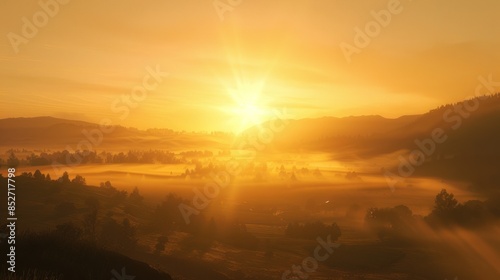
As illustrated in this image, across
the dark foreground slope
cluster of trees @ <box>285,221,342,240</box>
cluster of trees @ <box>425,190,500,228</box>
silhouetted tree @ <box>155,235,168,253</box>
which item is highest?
cluster of trees @ <box>425,190,500,228</box>

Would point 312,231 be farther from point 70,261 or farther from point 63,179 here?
point 70,261

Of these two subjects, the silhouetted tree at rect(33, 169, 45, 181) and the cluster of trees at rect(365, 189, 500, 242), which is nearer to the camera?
the silhouetted tree at rect(33, 169, 45, 181)

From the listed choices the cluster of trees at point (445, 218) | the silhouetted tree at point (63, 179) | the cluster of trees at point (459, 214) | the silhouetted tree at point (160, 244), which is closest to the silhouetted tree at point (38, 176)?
the silhouetted tree at point (63, 179)

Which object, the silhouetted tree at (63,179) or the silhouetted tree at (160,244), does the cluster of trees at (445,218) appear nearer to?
the silhouetted tree at (160,244)

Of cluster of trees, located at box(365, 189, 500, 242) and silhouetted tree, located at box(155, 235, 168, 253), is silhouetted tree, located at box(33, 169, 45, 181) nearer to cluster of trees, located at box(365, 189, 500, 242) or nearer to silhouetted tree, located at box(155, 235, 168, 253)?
silhouetted tree, located at box(155, 235, 168, 253)

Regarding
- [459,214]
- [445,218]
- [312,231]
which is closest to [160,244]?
[312,231]

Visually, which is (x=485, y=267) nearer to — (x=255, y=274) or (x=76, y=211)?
(x=255, y=274)

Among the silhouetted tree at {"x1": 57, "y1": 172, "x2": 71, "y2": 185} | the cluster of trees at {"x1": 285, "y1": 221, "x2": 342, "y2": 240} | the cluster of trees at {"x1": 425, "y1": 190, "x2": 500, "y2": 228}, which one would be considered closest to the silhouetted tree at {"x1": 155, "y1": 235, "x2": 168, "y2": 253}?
the silhouetted tree at {"x1": 57, "y1": 172, "x2": 71, "y2": 185}

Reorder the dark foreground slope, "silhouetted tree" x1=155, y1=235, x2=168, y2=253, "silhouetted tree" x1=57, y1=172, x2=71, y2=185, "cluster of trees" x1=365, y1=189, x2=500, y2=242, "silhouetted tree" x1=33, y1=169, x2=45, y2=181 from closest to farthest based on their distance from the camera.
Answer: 1. the dark foreground slope
2. "silhouetted tree" x1=155, y1=235, x2=168, y2=253
3. "silhouetted tree" x1=33, y1=169, x2=45, y2=181
4. "silhouetted tree" x1=57, y1=172, x2=71, y2=185
5. "cluster of trees" x1=365, y1=189, x2=500, y2=242

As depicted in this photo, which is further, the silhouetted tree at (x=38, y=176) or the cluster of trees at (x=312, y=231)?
the cluster of trees at (x=312, y=231)

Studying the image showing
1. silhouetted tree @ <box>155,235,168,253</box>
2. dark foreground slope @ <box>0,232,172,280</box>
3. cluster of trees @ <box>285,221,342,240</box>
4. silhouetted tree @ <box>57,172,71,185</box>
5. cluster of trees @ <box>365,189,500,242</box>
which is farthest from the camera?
cluster of trees @ <box>285,221,342,240</box>

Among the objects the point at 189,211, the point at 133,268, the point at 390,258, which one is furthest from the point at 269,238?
the point at 133,268

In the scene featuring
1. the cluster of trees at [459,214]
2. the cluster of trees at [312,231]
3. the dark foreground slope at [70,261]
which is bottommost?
the dark foreground slope at [70,261]

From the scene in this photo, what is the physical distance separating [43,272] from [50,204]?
130 metres
